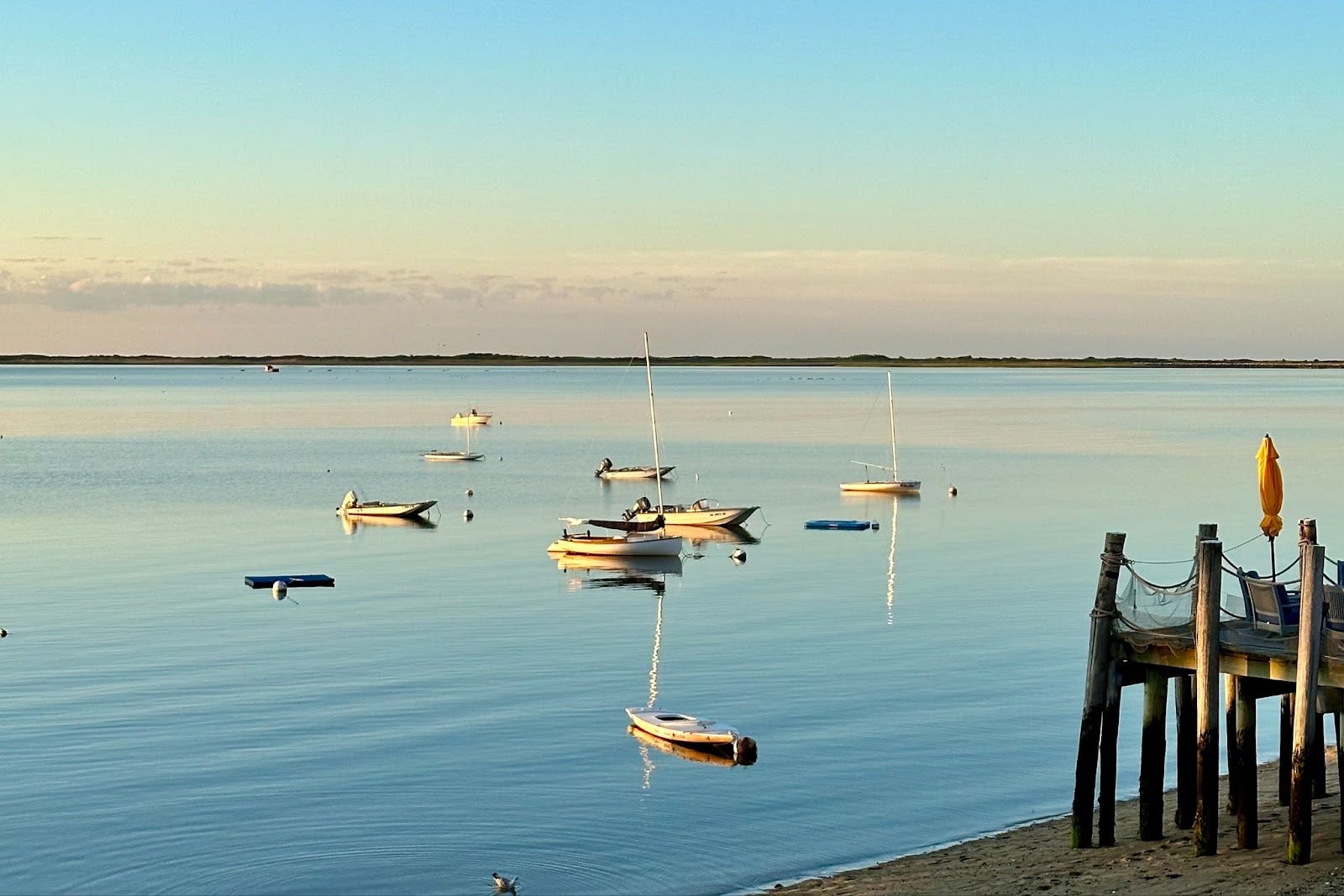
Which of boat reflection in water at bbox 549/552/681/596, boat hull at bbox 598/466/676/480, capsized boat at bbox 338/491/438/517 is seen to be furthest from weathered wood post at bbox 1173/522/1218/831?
boat hull at bbox 598/466/676/480

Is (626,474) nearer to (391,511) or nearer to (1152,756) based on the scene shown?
(391,511)

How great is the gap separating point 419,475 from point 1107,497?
171 feet

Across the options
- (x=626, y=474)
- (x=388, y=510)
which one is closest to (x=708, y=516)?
(x=388, y=510)

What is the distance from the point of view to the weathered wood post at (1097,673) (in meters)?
22.4

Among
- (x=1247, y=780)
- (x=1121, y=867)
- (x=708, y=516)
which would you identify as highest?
(x=1247, y=780)

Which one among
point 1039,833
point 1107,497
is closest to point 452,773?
point 1039,833

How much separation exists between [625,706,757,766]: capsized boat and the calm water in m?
0.58

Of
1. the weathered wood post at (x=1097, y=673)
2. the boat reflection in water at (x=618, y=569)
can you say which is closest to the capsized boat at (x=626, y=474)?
the boat reflection in water at (x=618, y=569)

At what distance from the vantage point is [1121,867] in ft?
71.0

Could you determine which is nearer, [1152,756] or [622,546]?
[1152,756]

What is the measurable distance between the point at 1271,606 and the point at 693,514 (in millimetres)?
58123

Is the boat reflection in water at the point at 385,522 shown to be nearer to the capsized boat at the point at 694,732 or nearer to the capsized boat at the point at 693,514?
the capsized boat at the point at 693,514

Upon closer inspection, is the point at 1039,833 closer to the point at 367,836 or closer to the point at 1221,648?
the point at 1221,648

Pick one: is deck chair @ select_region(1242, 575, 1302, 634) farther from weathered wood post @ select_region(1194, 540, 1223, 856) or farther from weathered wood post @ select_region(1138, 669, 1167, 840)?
weathered wood post @ select_region(1138, 669, 1167, 840)
